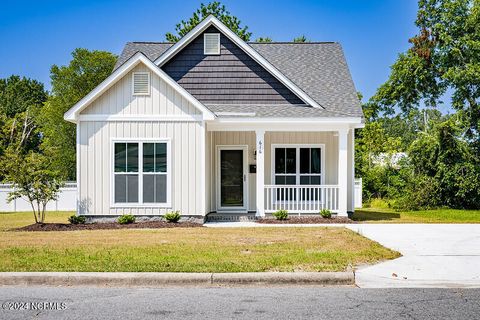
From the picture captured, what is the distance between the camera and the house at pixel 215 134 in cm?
1666

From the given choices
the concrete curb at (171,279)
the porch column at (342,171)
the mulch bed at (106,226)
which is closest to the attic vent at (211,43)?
the porch column at (342,171)

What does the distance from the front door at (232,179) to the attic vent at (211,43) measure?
11.0 ft

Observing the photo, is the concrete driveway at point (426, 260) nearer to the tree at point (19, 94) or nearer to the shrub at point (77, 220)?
the shrub at point (77, 220)

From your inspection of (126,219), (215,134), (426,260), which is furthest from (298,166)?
(426,260)

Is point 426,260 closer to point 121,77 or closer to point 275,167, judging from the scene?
point 275,167

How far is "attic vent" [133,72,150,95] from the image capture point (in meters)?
16.5

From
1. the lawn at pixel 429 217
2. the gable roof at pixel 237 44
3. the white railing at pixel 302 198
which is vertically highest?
the gable roof at pixel 237 44

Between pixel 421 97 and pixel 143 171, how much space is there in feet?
65.8

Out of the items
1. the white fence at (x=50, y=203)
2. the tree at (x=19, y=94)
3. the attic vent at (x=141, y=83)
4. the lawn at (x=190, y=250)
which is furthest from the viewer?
the tree at (x=19, y=94)

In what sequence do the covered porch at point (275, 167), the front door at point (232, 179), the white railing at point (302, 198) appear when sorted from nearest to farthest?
the white railing at point (302, 198), the covered porch at point (275, 167), the front door at point (232, 179)

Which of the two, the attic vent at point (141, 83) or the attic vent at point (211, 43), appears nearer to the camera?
the attic vent at point (141, 83)

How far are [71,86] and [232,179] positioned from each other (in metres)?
23.8

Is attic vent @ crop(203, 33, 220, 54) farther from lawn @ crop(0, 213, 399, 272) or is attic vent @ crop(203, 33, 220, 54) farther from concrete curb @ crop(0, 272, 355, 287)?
concrete curb @ crop(0, 272, 355, 287)

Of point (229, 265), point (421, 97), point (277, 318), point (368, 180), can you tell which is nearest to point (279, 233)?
point (229, 265)
